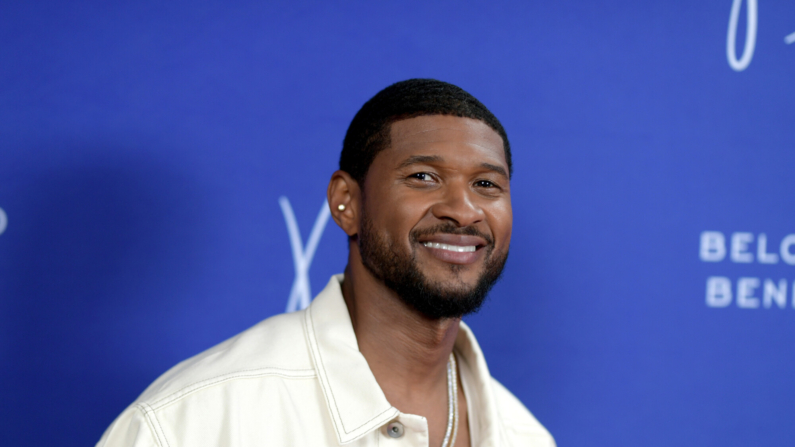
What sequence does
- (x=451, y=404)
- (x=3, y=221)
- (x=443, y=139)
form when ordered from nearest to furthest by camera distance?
1. (x=443, y=139)
2. (x=451, y=404)
3. (x=3, y=221)

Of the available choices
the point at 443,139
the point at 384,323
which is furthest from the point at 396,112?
the point at 384,323

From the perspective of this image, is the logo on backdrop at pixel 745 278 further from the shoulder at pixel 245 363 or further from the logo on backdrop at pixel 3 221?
the logo on backdrop at pixel 3 221

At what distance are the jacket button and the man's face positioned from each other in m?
0.18

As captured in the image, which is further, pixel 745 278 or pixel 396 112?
pixel 745 278

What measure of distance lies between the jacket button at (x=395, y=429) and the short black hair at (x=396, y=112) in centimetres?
41

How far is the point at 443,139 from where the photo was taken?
104 centimetres

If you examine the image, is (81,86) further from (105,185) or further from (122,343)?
(122,343)

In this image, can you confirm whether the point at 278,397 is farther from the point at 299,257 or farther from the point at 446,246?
the point at 299,257

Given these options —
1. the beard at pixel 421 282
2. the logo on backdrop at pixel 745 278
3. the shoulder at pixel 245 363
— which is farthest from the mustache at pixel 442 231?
the logo on backdrop at pixel 745 278

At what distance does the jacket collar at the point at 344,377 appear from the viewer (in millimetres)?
941

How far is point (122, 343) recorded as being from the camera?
1.41m

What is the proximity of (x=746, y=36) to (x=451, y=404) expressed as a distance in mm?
1291

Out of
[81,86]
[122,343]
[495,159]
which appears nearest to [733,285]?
[495,159]

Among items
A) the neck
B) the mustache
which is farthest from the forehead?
the neck
